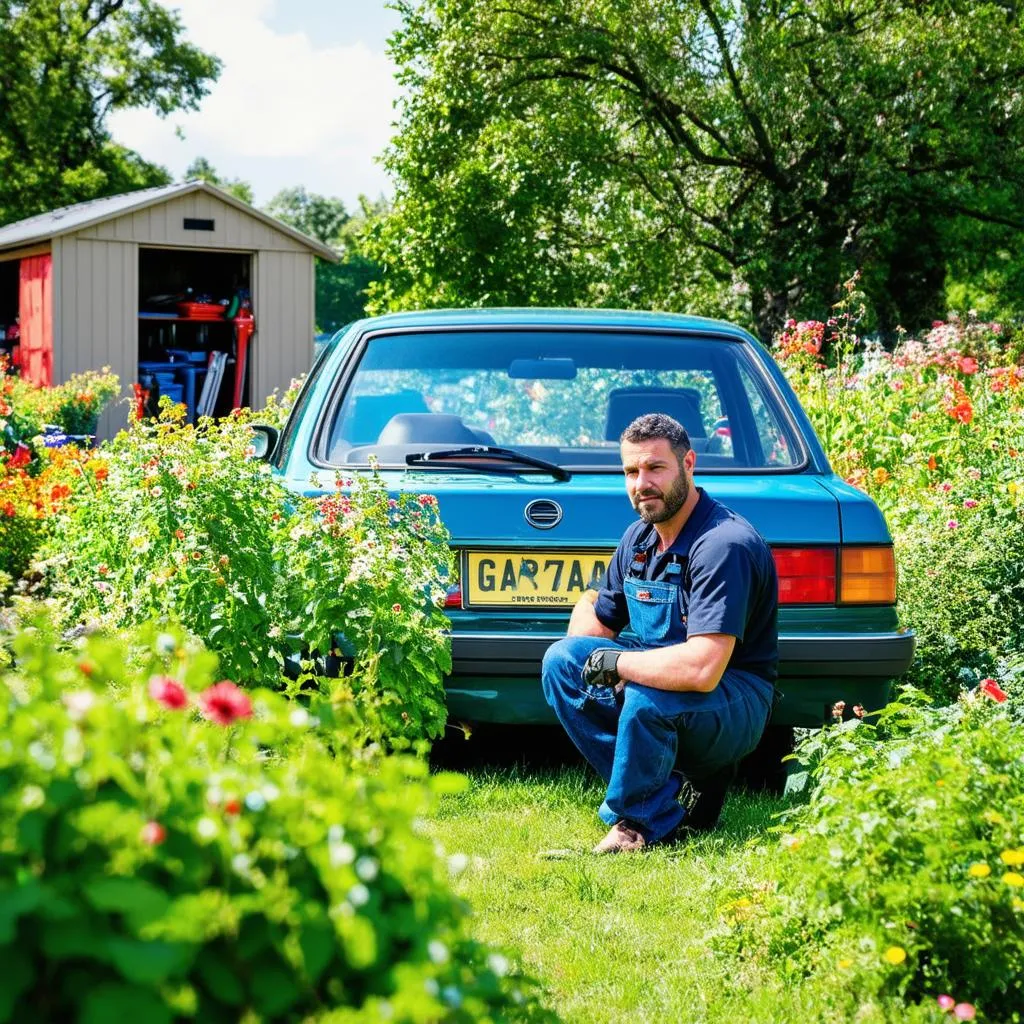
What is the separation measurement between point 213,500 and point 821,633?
2.05 metres

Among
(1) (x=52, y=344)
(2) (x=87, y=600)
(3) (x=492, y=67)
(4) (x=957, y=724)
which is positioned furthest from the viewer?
(3) (x=492, y=67)

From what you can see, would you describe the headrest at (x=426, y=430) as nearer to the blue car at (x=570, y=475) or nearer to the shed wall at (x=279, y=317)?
the blue car at (x=570, y=475)

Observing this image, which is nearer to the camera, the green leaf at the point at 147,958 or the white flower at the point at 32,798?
the green leaf at the point at 147,958

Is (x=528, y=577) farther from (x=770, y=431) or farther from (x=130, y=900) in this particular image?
(x=130, y=900)

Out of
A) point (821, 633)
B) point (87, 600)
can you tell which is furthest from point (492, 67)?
point (821, 633)

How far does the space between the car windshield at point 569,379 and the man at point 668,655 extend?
592mm

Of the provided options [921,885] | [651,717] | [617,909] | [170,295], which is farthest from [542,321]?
[170,295]

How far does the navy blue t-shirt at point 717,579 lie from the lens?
4160mm

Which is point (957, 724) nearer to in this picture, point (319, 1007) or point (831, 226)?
point (319, 1007)

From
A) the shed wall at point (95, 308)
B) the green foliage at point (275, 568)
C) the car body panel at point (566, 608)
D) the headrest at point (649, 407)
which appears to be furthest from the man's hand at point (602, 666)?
the shed wall at point (95, 308)

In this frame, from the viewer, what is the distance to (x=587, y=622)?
177 inches

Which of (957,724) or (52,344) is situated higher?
(52,344)

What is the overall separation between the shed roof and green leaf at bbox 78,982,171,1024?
1891 cm

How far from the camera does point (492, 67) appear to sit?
23312 mm
